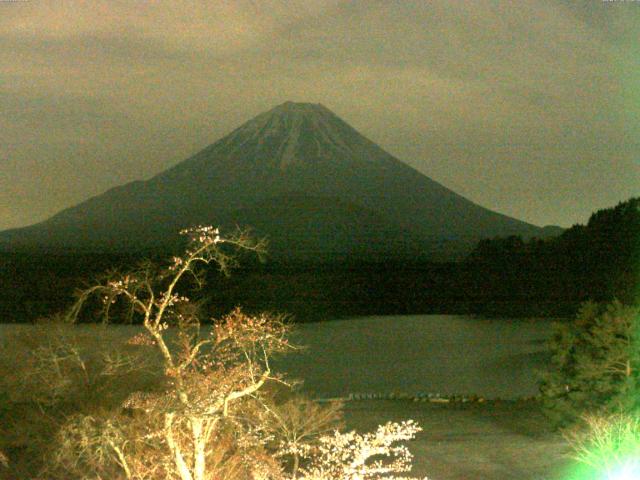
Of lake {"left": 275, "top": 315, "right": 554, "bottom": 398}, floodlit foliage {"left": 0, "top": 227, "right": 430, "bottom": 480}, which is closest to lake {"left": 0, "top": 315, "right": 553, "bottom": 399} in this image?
lake {"left": 275, "top": 315, "right": 554, "bottom": 398}

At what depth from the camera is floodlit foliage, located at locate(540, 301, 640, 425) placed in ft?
36.1

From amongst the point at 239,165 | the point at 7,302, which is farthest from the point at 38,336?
the point at 239,165

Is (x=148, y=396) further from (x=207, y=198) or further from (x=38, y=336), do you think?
(x=207, y=198)

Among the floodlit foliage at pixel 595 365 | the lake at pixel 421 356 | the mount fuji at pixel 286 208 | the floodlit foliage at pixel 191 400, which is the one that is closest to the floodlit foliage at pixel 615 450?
the floodlit foliage at pixel 595 365

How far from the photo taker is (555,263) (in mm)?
44156

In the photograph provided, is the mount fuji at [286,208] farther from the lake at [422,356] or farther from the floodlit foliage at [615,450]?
the floodlit foliage at [615,450]

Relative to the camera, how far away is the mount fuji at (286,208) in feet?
264

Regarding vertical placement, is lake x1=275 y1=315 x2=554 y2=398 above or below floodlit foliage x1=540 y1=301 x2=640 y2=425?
below

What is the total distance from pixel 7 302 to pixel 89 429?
120 feet

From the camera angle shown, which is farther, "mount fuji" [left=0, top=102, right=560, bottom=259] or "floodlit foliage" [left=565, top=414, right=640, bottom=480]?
"mount fuji" [left=0, top=102, right=560, bottom=259]

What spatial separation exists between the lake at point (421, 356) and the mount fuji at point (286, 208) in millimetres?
29310

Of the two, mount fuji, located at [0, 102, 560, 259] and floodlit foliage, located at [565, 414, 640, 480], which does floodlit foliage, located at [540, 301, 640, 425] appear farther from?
mount fuji, located at [0, 102, 560, 259]

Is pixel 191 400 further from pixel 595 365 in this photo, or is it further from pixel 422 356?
pixel 422 356

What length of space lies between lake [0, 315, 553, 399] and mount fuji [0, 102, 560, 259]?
29.3 m
